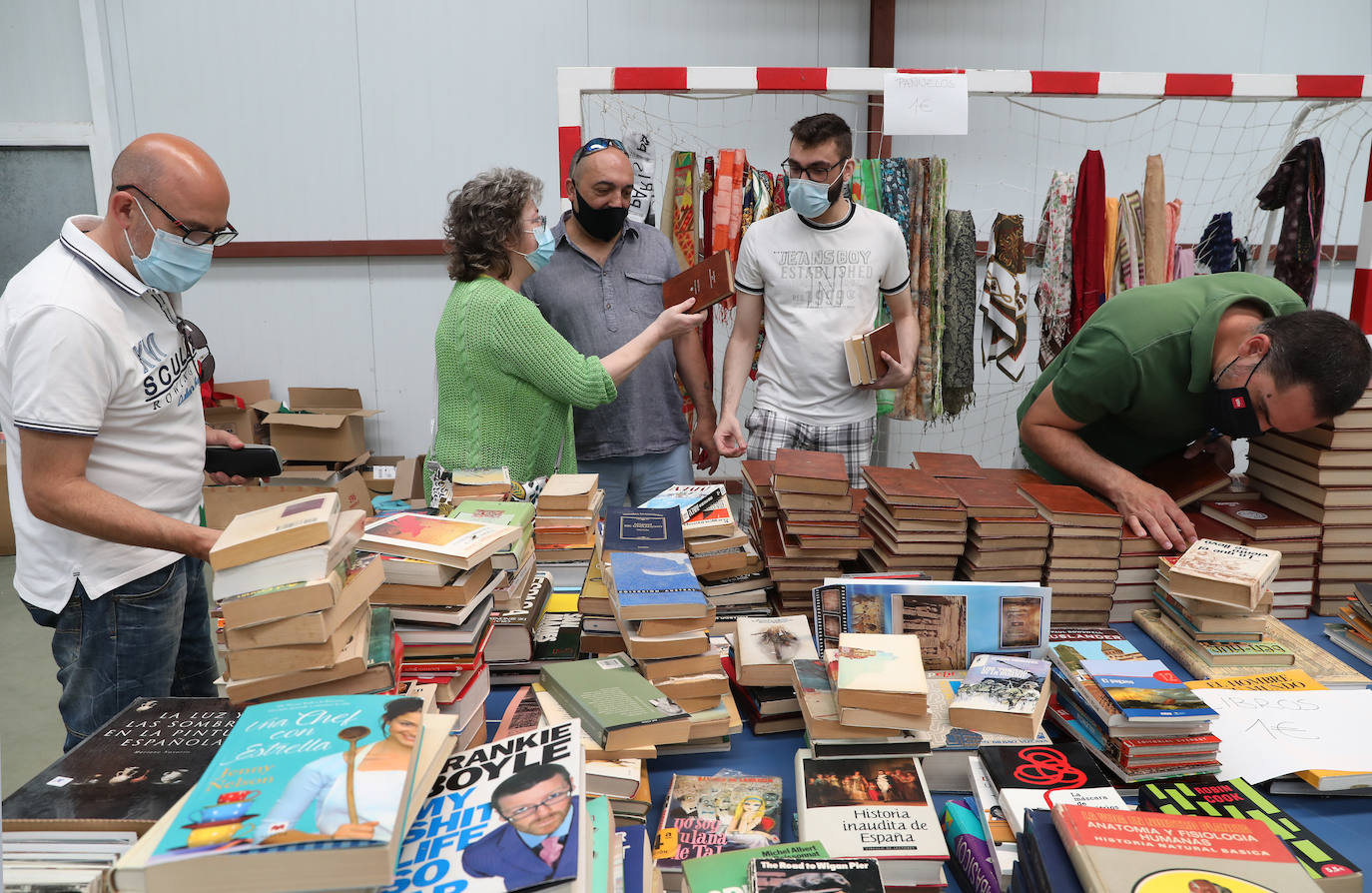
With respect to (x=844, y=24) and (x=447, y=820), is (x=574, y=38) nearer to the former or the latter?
(x=844, y=24)

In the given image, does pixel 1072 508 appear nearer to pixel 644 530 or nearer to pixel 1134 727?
pixel 1134 727

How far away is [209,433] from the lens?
2322 mm

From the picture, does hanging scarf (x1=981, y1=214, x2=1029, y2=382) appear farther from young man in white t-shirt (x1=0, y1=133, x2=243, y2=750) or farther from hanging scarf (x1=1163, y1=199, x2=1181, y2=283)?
young man in white t-shirt (x1=0, y1=133, x2=243, y2=750)

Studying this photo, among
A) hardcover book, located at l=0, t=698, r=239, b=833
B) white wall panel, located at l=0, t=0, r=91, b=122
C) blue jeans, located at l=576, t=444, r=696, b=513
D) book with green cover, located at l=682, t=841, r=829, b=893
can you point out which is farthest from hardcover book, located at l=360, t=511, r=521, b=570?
white wall panel, located at l=0, t=0, r=91, b=122

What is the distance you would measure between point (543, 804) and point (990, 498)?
1.33 m

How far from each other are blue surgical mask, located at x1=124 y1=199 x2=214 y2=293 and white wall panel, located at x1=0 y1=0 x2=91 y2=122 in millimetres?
4451

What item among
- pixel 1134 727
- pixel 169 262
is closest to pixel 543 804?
pixel 1134 727

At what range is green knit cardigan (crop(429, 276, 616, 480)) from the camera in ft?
7.96

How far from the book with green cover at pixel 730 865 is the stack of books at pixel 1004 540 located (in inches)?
36.4

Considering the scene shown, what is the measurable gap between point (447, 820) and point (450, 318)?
1.77 meters

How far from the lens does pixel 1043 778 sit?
1.31 metres

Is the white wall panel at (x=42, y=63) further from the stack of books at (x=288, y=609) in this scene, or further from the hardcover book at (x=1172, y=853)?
the hardcover book at (x=1172, y=853)

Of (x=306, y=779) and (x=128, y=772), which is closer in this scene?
(x=306, y=779)

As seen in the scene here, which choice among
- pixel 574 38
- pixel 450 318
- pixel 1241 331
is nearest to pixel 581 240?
pixel 450 318
